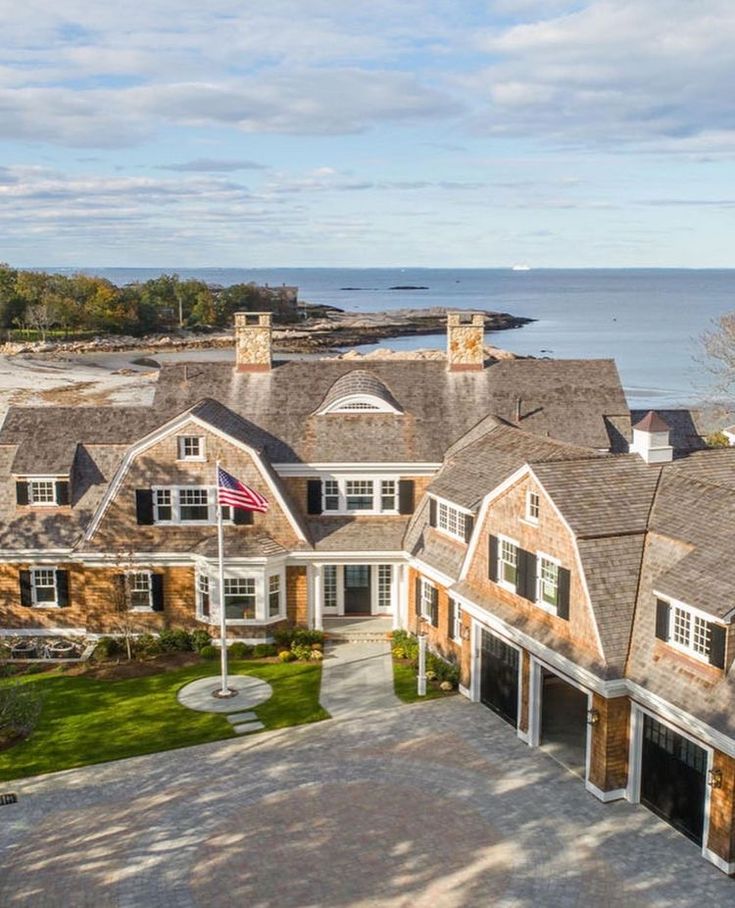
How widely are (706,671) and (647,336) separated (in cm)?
15166

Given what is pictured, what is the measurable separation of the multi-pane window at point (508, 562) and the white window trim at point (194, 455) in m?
11.5

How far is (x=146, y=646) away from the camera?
30.6 meters

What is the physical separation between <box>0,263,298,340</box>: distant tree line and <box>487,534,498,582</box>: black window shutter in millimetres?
125248

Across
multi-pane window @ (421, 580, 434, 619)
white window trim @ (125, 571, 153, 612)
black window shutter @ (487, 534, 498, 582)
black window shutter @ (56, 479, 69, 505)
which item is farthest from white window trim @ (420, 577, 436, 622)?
black window shutter @ (56, 479, 69, 505)

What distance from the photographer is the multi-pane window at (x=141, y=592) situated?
31531mm

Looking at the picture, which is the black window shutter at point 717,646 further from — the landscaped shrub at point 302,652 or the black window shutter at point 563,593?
the landscaped shrub at point 302,652

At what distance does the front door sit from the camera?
3353 centimetres

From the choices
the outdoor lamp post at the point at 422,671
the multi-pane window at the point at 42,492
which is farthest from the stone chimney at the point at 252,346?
the outdoor lamp post at the point at 422,671

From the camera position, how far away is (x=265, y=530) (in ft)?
104

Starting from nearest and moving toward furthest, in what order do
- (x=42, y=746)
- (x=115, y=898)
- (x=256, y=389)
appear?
(x=115, y=898), (x=42, y=746), (x=256, y=389)

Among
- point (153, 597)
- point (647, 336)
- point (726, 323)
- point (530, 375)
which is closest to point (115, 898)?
point (153, 597)

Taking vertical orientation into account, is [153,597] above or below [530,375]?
below

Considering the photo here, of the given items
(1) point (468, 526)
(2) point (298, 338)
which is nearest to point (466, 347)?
(1) point (468, 526)

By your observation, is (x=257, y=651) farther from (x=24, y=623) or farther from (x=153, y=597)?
(x=24, y=623)
